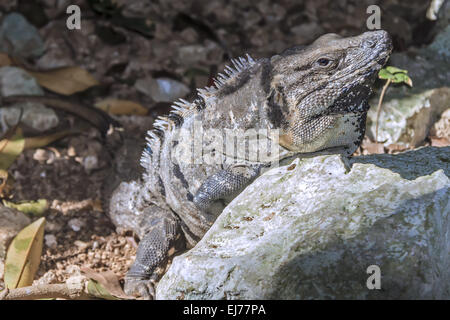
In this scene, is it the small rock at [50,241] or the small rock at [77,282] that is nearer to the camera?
the small rock at [77,282]

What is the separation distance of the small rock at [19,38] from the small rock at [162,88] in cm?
123

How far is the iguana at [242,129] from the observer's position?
3002mm

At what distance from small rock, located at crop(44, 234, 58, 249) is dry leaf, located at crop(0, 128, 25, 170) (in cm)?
71

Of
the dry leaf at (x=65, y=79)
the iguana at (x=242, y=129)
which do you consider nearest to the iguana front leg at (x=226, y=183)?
the iguana at (x=242, y=129)

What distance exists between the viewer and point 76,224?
4.15 meters

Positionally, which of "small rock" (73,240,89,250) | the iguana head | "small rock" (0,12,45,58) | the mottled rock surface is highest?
"small rock" (0,12,45,58)

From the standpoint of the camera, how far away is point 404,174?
9.98 ft

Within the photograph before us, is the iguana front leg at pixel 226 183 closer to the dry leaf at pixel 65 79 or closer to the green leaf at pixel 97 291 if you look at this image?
the green leaf at pixel 97 291

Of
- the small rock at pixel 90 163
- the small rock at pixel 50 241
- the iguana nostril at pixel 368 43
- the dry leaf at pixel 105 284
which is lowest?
the dry leaf at pixel 105 284

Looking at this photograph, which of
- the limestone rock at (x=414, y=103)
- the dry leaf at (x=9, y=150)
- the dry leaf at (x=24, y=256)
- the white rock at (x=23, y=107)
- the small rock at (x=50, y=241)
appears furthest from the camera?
the white rock at (x=23, y=107)

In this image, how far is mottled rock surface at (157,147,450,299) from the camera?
2107 mm

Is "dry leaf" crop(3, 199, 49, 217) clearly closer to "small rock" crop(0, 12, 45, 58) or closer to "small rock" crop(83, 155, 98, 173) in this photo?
"small rock" crop(83, 155, 98, 173)

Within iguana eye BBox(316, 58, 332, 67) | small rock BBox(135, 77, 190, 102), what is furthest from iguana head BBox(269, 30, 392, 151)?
small rock BBox(135, 77, 190, 102)
